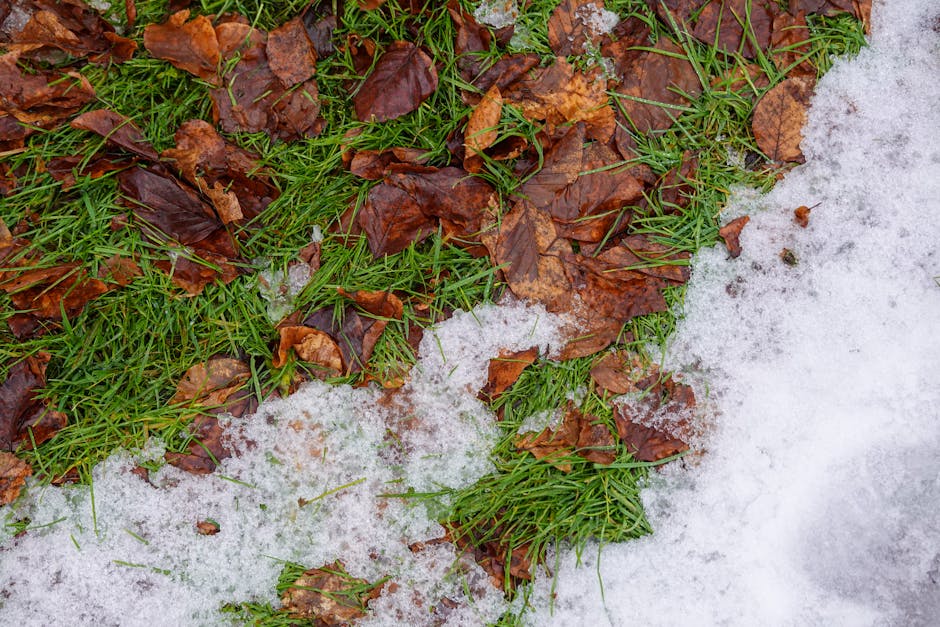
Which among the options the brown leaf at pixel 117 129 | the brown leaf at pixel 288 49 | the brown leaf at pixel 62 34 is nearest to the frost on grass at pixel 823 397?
the brown leaf at pixel 288 49

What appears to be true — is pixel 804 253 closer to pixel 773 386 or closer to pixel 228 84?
pixel 773 386

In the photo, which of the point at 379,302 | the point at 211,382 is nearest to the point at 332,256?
the point at 379,302

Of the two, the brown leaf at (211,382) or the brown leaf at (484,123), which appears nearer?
the brown leaf at (484,123)

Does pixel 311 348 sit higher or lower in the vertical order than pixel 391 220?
lower

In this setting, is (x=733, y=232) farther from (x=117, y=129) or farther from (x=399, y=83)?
(x=117, y=129)

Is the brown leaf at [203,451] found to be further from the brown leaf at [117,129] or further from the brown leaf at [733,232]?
the brown leaf at [733,232]
